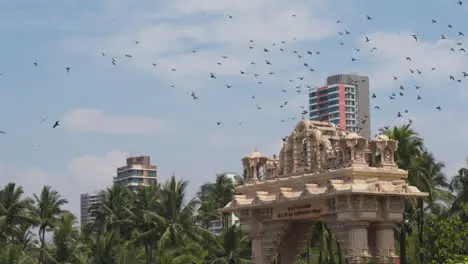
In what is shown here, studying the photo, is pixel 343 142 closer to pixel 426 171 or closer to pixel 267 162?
pixel 267 162

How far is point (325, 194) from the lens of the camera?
3266 centimetres

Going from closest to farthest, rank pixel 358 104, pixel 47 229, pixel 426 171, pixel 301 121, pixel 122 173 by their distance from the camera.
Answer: pixel 301 121 < pixel 426 171 < pixel 47 229 < pixel 358 104 < pixel 122 173

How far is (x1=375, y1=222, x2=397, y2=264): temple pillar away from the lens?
32625 mm

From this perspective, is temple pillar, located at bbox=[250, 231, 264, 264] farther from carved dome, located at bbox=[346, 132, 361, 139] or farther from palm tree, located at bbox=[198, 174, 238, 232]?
palm tree, located at bbox=[198, 174, 238, 232]

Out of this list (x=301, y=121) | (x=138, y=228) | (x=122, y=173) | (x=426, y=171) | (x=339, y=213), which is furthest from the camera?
(x=122, y=173)

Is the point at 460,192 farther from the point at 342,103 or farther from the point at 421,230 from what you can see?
the point at 342,103

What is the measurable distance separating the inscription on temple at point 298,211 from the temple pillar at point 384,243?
2.27 m

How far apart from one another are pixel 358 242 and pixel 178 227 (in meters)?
19.6

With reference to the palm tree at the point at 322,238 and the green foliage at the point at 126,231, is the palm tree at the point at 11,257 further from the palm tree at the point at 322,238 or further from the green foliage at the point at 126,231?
the palm tree at the point at 322,238

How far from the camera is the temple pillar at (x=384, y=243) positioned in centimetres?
3262

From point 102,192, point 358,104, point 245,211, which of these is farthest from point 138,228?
point 358,104

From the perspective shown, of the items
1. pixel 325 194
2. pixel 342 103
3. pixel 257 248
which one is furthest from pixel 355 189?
pixel 342 103

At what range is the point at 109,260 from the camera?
1757 inches

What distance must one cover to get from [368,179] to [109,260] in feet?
53.6
